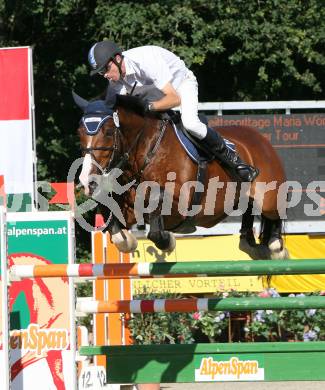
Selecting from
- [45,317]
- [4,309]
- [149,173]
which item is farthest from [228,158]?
[4,309]

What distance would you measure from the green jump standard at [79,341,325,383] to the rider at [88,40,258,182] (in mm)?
1287

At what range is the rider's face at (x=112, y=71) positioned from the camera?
19.3ft

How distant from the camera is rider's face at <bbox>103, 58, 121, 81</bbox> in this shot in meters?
5.88

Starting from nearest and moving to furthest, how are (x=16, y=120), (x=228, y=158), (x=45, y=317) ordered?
(x=45, y=317)
(x=228, y=158)
(x=16, y=120)

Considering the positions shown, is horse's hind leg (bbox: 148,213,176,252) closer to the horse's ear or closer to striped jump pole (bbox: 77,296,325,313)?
striped jump pole (bbox: 77,296,325,313)

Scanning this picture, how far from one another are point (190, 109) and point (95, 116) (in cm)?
79

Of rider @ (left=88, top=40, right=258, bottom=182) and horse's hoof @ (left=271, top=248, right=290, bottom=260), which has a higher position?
rider @ (left=88, top=40, right=258, bottom=182)

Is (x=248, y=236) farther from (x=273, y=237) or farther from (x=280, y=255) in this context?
(x=280, y=255)

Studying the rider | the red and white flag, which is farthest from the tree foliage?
the rider

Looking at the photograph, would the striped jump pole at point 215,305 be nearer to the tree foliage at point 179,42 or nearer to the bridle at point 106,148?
the bridle at point 106,148

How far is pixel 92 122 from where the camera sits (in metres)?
5.75

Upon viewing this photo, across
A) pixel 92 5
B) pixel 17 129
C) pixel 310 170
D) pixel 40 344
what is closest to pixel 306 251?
pixel 310 170

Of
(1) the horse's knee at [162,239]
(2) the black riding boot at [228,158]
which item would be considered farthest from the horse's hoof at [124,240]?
(2) the black riding boot at [228,158]

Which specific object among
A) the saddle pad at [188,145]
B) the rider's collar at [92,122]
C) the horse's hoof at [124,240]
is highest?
the rider's collar at [92,122]
